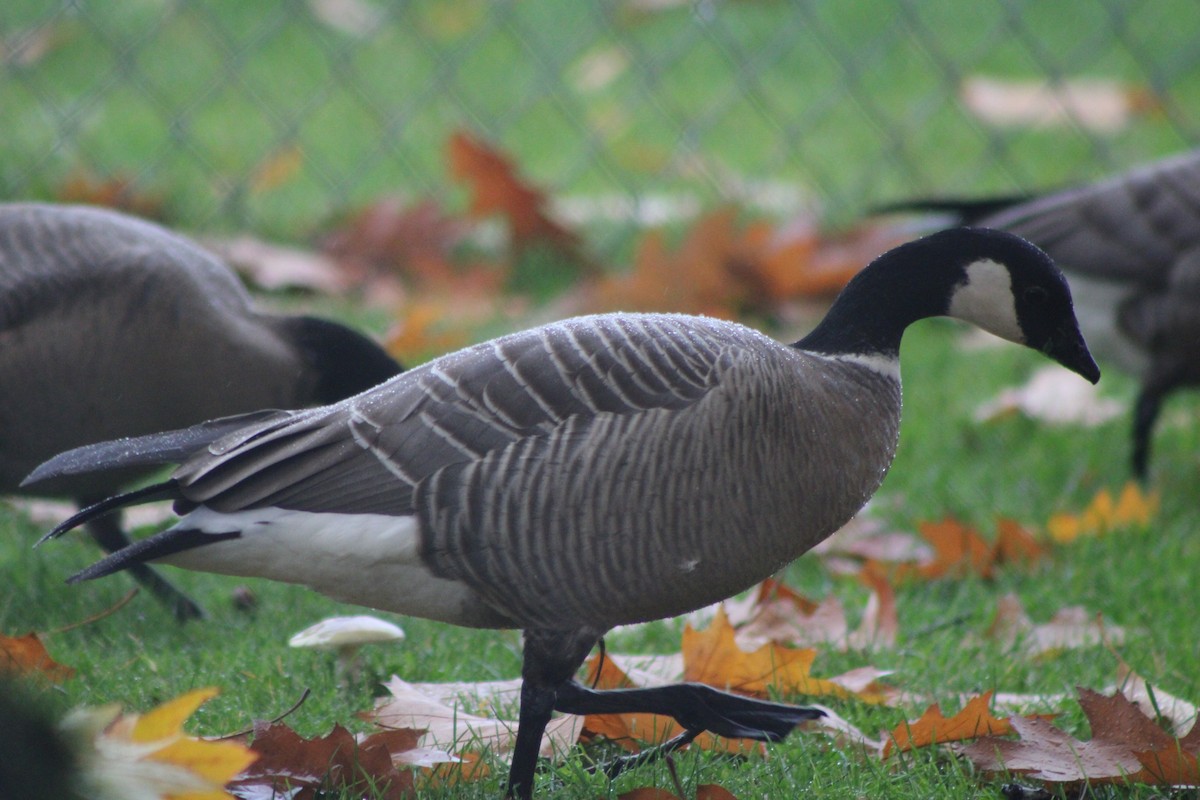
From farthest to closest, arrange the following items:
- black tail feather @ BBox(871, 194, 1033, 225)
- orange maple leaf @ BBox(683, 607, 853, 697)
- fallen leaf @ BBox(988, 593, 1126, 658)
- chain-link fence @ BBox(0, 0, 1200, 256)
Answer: chain-link fence @ BBox(0, 0, 1200, 256) < black tail feather @ BBox(871, 194, 1033, 225) < fallen leaf @ BBox(988, 593, 1126, 658) < orange maple leaf @ BBox(683, 607, 853, 697)

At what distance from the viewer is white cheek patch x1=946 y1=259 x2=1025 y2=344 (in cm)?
238

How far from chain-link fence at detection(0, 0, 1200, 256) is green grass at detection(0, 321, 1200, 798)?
2.07 metres

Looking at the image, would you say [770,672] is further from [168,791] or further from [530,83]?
[530,83]

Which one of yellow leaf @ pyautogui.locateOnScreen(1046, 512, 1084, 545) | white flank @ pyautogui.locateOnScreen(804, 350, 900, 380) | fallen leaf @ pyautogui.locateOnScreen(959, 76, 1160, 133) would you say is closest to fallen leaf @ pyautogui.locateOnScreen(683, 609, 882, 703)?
white flank @ pyautogui.locateOnScreen(804, 350, 900, 380)

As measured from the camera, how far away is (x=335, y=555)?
220 centimetres

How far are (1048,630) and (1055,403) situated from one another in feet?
5.06

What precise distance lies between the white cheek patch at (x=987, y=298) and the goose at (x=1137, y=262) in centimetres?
188

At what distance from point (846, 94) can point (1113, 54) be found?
6.21ft

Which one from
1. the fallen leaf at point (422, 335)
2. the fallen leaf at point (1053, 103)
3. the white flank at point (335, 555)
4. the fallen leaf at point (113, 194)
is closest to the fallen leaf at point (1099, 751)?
the white flank at point (335, 555)

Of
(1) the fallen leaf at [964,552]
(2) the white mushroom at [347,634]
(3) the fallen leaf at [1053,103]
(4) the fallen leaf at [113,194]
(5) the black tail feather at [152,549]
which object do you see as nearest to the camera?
(5) the black tail feather at [152,549]

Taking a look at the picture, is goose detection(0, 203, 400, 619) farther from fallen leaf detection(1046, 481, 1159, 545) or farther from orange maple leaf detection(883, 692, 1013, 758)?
fallen leaf detection(1046, 481, 1159, 545)

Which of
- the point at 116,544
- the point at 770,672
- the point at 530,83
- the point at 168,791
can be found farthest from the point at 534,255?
the point at 168,791

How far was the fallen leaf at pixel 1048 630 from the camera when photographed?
300 cm

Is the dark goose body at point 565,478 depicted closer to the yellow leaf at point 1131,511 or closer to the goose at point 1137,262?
the yellow leaf at point 1131,511
